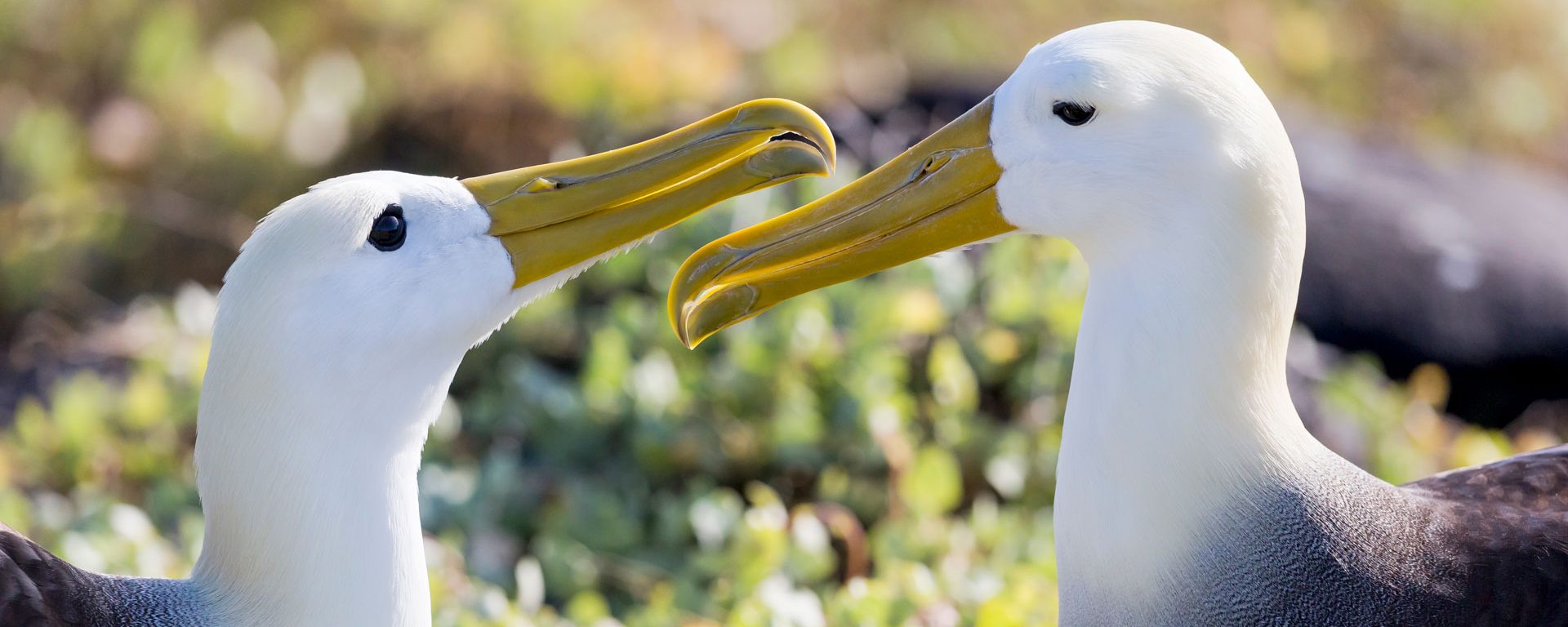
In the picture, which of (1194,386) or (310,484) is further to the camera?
(1194,386)

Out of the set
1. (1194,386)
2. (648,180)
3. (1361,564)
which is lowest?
(1361,564)

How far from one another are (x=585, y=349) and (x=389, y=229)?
2.74 meters

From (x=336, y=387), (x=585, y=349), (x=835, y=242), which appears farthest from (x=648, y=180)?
(x=585, y=349)

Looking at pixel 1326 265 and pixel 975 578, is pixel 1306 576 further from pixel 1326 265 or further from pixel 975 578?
pixel 1326 265

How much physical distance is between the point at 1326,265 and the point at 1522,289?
62 centimetres

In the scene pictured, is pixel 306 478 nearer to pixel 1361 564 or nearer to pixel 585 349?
pixel 1361 564

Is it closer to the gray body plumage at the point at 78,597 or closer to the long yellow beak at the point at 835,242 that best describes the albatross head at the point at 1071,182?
the long yellow beak at the point at 835,242

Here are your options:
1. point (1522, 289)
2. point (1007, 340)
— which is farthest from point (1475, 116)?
point (1007, 340)

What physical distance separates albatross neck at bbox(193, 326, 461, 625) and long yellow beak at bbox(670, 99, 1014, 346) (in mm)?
479

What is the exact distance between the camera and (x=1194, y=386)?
230 cm

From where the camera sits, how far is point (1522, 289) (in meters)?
5.10

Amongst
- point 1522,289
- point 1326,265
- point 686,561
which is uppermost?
point 686,561

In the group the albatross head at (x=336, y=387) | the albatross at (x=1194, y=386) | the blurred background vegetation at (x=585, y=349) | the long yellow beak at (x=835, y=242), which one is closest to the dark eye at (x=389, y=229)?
the albatross head at (x=336, y=387)

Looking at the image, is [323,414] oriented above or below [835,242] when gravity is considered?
above
